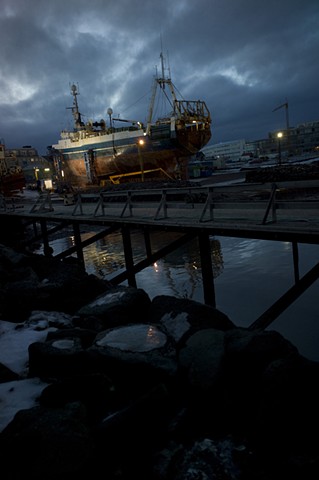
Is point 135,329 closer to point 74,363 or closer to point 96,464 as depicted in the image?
point 74,363

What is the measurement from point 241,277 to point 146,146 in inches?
1019

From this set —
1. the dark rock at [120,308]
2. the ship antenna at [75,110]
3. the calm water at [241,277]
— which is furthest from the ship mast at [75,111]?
the dark rock at [120,308]

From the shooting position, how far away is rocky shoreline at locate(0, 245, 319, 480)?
3566 mm

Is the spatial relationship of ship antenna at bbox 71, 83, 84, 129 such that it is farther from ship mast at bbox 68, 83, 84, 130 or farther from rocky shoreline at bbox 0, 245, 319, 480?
rocky shoreline at bbox 0, 245, 319, 480

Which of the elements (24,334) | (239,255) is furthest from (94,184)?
(24,334)

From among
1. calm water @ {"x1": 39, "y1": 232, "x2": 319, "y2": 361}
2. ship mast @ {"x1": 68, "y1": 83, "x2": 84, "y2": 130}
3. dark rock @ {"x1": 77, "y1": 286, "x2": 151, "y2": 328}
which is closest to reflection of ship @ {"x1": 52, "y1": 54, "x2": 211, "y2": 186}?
ship mast @ {"x1": 68, "y1": 83, "x2": 84, "y2": 130}

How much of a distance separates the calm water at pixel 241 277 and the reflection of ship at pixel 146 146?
1690 cm

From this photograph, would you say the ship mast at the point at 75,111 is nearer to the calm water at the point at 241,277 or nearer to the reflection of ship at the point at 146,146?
the reflection of ship at the point at 146,146

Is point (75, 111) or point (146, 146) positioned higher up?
point (75, 111)

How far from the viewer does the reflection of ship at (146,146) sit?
35781 mm

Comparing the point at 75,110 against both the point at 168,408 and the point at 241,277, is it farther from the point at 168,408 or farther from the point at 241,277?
the point at 168,408

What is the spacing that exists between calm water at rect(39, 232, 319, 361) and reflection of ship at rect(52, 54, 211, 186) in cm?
1690

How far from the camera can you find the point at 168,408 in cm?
463

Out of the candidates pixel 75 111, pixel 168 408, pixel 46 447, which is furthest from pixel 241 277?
pixel 75 111
